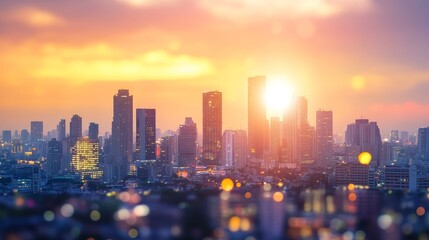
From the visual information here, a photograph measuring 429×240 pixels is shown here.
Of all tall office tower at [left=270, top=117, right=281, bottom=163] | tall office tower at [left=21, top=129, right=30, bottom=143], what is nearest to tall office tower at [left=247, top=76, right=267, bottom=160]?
tall office tower at [left=270, top=117, right=281, bottom=163]

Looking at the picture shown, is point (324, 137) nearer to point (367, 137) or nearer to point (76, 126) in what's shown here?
point (367, 137)

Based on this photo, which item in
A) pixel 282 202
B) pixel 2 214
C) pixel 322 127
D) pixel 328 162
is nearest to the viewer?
pixel 2 214

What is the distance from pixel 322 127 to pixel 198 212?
2774cm

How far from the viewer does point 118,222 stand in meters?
7.23

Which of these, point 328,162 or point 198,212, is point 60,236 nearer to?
point 198,212

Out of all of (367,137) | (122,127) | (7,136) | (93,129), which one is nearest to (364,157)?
(367,137)

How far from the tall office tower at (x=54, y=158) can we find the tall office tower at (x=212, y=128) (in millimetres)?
6429

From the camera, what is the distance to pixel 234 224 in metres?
7.07

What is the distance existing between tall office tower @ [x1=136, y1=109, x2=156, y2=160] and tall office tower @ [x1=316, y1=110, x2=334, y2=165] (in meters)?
7.30

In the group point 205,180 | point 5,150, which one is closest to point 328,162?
point 205,180

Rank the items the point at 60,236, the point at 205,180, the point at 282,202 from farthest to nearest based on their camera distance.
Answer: the point at 205,180, the point at 282,202, the point at 60,236

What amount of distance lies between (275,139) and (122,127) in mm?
7069

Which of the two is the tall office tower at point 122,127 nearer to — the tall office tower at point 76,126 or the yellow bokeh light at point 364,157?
the tall office tower at point 76,126

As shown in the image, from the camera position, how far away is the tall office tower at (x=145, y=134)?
32.4m
